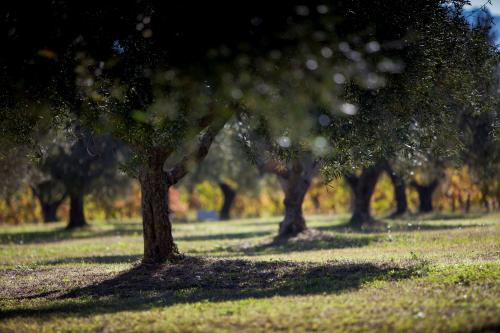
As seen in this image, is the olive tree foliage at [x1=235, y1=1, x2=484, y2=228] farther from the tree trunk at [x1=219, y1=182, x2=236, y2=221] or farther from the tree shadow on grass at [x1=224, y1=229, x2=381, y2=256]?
the tree trunk at [x1=219, y1=182, x2=236, y2=221]

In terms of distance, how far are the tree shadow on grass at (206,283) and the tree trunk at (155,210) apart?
2.27 ft

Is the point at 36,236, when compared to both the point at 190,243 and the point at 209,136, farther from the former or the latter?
the point at 209,136

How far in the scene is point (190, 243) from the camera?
35750mm

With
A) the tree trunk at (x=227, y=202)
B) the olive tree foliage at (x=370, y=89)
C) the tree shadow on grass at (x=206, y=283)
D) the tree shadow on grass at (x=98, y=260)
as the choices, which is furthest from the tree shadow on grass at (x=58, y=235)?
the tree trunk at (x=227, y=202)

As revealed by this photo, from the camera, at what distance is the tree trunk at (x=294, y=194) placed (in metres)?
34.3

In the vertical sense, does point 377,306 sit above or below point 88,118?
below

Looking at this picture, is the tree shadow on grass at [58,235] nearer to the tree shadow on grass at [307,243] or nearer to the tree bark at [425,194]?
the tree shadow on grass at [307,243]

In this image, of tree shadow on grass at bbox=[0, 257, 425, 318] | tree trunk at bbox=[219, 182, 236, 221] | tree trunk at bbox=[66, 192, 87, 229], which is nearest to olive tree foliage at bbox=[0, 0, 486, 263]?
tree shadow on grass at bbox=[0, 257, 425, 318]

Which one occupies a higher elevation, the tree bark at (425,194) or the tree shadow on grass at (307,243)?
the tree bark at (425,194)

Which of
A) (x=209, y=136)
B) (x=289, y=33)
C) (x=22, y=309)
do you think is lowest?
(x=22, y=309)

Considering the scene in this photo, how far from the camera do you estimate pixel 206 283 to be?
16906 millimetres

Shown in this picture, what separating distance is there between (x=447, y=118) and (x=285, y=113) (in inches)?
215

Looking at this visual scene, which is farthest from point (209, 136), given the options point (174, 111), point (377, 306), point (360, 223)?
point (360, 223)

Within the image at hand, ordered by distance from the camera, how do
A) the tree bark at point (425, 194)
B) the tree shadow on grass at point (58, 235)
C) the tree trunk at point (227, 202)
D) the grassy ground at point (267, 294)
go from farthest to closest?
the tree trunk at point (227, 202) → the tree bark at point (425, 194) → the tree shadow on grass at point (58, 235) → the grassy ground at point (267, 294)
